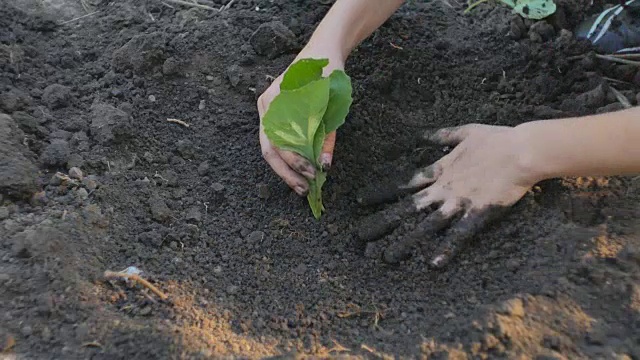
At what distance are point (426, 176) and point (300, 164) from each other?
11.0 inches

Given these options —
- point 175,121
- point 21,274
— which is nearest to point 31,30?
point 175,121

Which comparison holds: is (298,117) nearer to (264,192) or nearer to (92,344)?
(264,192)

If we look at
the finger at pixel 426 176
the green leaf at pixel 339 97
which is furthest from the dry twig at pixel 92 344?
the finger at pixel 426 176

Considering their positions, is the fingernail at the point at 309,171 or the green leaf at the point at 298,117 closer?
the green leaf at the point at 298,117

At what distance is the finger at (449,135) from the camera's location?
1.58 m

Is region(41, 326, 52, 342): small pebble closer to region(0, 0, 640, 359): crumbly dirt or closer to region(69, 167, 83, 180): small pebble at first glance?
region(0, 0, 640, 359): crumbly dirt

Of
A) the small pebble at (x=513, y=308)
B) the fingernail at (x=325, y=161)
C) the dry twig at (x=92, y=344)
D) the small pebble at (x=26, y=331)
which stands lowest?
the small pebble at (x=513, y=308)

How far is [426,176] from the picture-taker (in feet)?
5.04

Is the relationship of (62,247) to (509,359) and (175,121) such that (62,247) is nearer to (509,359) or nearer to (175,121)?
(175,121)

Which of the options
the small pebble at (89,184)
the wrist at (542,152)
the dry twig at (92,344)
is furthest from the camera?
the small pebble at (89,184)

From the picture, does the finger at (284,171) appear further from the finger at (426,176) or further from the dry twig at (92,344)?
the dry twig at (92,344)

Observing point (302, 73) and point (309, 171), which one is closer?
point (302, 73)

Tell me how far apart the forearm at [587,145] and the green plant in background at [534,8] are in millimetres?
674

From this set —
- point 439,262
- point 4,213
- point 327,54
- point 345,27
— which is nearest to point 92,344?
point 4,213
